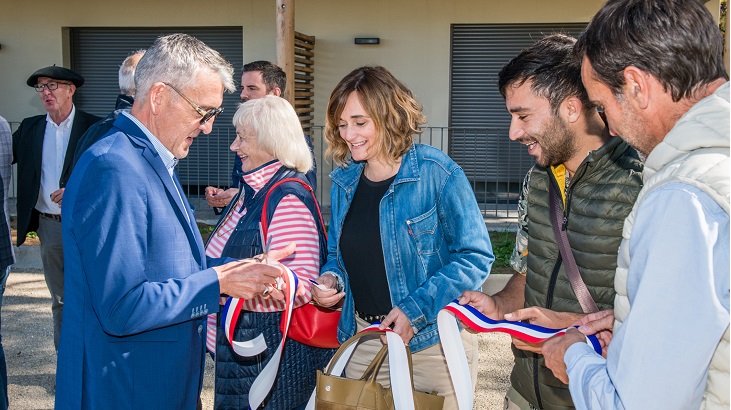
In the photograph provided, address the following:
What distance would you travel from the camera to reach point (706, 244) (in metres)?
1.48

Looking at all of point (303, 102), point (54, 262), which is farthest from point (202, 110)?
point (303, 102)

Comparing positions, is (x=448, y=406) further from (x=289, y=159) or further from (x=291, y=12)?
(x=291, y=12)

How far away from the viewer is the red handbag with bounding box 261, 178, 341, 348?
3473 mm

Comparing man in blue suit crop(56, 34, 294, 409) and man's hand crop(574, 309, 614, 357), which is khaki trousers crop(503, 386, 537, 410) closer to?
man's hand crop(574, 309, 614, 357)

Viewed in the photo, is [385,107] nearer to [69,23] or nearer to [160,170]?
[160,170]

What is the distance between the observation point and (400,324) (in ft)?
9.92

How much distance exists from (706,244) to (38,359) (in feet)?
19.4

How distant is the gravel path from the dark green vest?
264 cm

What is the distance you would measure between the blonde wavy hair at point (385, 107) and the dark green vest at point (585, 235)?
0.75 m

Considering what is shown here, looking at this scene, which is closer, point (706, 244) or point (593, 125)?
point (706, 244)

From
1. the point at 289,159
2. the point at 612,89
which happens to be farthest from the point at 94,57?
the point at 612,89

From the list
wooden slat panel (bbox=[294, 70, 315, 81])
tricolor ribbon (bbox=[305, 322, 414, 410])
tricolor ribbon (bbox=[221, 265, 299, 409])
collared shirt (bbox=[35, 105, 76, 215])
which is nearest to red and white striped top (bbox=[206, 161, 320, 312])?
tricolor ribbon (bbox=[221, 265, 299, 409])

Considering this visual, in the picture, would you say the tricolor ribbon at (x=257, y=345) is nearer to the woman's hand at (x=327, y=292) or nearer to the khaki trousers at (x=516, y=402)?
the woman's hand at (x=327, y=292)

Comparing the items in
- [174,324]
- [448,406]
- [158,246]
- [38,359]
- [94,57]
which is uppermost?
[94,57]
